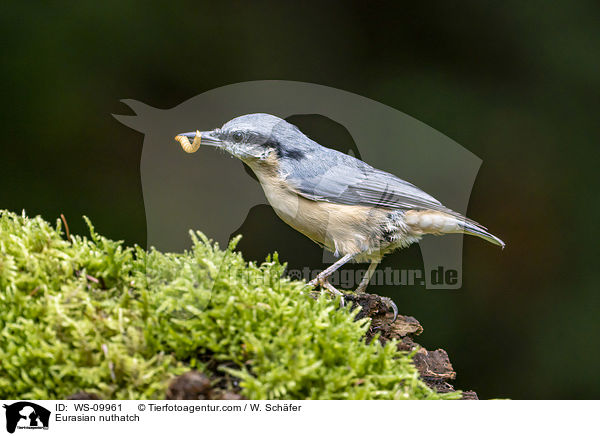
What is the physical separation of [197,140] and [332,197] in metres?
0.64

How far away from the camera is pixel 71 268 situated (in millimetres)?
1612

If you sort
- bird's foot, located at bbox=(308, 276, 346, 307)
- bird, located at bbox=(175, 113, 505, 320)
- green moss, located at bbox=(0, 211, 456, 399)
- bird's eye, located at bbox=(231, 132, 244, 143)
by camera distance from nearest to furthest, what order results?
green moss, located at bbox=(0, 211, 456, 399)
bird's foot, located at bbox=(308, 276, 346, 307)
bird's eye, located at bbox=(231, 132, 244, 143)
bird, located at bbox=(175, 113, 505, 320)

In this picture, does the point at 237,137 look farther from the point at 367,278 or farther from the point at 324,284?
the point at 367,278

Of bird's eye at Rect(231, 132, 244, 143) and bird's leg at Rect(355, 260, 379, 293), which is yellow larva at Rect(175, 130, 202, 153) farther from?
bird's leg at Rect(355, 260, 379, 293)

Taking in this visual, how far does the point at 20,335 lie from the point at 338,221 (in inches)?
54.6

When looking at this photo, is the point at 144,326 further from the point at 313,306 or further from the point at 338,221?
the point at 338,221

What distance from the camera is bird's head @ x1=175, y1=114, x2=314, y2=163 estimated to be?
93.6 inches

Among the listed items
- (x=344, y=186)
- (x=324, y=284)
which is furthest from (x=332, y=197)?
(x=324, y=284)

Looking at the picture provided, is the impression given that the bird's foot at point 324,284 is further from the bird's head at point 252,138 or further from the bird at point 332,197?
the bird's head at point 252,138

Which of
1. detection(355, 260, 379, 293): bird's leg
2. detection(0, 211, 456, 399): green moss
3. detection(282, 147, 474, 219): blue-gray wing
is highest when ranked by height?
detection(282, 147, 474, 219): blue-gray wing

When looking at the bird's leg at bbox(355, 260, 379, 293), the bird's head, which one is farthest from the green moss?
the bird's leg at bbox(355, 260, 379, 293)

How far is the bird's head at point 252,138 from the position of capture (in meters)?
2.38

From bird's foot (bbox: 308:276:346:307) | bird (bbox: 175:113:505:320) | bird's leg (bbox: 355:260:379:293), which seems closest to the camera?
bird's foot (bbox: 308:276:346:307)

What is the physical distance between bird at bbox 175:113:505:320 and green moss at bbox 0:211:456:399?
0.86 m
